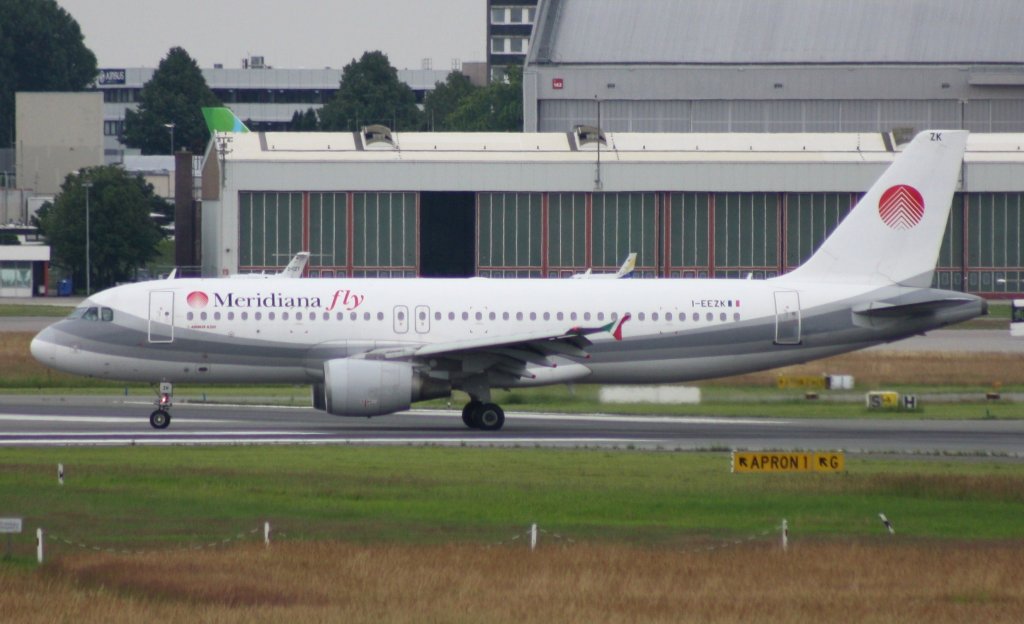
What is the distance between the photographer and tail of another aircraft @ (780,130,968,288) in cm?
3934

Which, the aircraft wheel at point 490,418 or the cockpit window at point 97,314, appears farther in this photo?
the cockpit window at point 97,314

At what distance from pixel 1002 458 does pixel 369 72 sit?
16487cm

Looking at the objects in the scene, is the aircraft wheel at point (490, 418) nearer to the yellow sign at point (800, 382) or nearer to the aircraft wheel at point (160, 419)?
the aircraft wheel at point (160, 419)

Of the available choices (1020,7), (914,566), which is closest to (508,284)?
(914,566)

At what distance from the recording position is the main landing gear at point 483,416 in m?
37.2

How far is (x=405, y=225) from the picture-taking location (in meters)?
85.1

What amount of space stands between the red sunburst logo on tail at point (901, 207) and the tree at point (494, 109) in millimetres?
122954

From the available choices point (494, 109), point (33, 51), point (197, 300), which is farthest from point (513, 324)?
point (33, 51)

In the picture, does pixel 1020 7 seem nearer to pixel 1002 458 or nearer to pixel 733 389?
pixel 733 389

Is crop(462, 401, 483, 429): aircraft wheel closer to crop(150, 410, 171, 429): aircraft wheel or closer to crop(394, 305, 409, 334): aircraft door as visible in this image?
crop(394, 305, 409, 334): aircraft door

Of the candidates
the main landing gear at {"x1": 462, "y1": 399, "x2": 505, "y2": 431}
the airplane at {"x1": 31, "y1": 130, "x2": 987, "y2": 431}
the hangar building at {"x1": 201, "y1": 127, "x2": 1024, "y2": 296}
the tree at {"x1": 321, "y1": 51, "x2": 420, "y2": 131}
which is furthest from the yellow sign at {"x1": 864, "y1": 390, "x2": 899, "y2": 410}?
the tree at {"x1": 321, "y1": 51, "x2": 420, "y2": 131}

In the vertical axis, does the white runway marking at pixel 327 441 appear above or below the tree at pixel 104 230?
below

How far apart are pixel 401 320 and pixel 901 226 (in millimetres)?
12427

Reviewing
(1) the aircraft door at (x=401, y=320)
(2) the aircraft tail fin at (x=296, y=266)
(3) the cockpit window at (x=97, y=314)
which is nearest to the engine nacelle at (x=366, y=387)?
(1) the aircraft door at (x=401, y=320)
